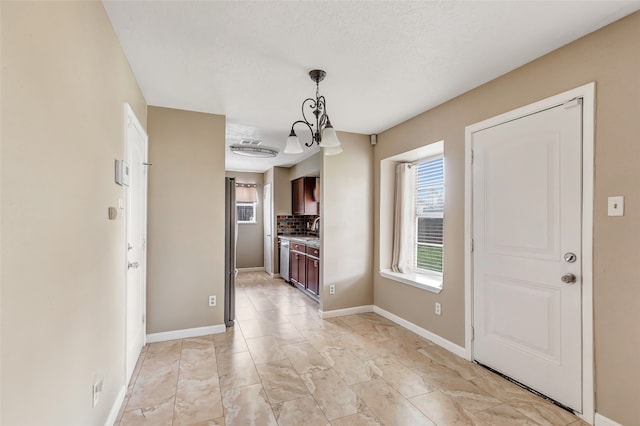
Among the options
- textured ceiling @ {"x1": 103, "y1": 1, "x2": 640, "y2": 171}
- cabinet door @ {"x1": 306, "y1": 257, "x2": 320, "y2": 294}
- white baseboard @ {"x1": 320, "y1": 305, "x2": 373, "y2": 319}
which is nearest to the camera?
textured ceiling @ {"x1": 103, "y1": 1, "x2": 640, "y2": 171}

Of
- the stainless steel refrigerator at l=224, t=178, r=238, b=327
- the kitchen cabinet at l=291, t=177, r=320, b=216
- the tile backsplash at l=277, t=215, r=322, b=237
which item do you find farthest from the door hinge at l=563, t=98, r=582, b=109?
the tile backsplash at l=277, t=215, r=322, b=237

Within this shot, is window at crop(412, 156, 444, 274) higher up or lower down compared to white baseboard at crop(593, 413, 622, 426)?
higher up

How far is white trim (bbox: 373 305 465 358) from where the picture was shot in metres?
2.88

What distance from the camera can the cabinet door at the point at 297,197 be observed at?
235 inches

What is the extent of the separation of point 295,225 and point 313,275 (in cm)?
233

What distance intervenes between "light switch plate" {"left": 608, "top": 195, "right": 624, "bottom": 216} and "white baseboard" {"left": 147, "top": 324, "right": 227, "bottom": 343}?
3517 mm

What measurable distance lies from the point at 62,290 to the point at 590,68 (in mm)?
3077

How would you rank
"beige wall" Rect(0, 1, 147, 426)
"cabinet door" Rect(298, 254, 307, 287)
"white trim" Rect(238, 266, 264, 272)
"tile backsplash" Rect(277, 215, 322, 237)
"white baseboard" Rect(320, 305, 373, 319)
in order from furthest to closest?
1. "white trim" Rect(238, 266, 264, 272)
2. "tile backsplash" Rect(277, 215, 322, 237)
3. "cabinet door" Rect(298, 254, 307, 287)
4. "white baseboard" Rect(320, 305, 373, 319)
5. "beige wall" Rect(0, 1, 147, 426)

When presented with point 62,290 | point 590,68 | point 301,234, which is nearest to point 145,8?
point 62,290

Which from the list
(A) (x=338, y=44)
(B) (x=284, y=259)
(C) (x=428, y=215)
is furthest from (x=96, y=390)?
(B) (x=284, y=259)

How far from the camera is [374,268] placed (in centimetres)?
418

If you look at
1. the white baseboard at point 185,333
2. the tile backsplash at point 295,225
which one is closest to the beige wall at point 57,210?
the white baseboard at point 185,333

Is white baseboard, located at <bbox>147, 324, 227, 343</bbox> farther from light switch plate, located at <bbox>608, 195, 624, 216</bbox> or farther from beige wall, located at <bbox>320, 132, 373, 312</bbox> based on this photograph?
light switch plate, located at <bbox>608, 195, 624, 216</bbox>

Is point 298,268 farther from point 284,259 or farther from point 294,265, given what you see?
point 284,259
